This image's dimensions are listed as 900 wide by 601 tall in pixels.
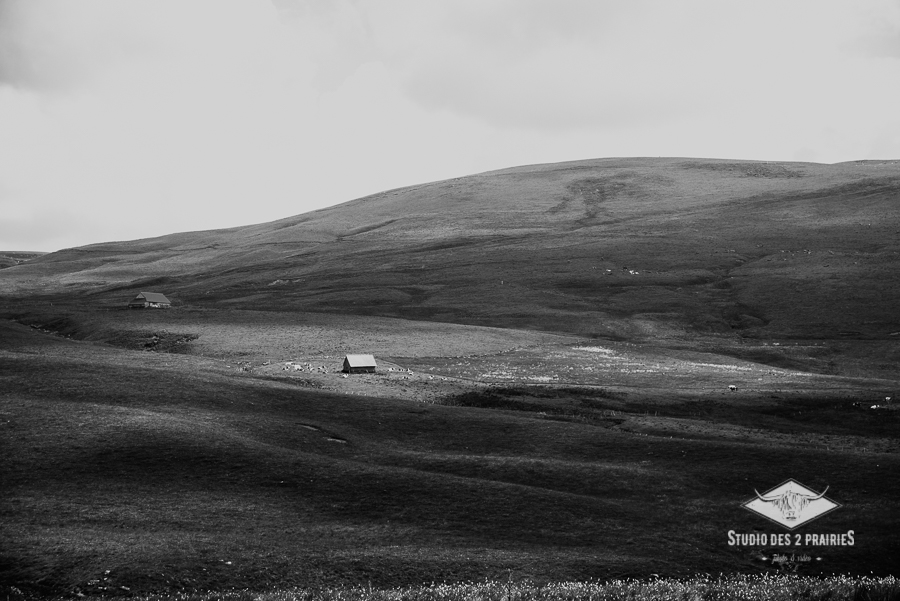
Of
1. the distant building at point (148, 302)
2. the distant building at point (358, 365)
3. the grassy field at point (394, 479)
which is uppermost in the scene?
the distant building at point (148, 302)

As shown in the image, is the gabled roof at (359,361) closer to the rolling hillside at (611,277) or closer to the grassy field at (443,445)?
the grassy field at (443,445)

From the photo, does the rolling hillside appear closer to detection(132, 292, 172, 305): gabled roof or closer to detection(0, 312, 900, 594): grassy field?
detection(132, 292, 172, 305): gabled roof

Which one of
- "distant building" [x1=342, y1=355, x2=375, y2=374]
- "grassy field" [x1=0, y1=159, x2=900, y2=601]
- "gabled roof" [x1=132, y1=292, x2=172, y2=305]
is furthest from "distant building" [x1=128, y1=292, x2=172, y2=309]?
"distant building" [x1=342, y1=355, x2=375, y2=374]

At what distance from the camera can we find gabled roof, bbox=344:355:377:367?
76.2 m

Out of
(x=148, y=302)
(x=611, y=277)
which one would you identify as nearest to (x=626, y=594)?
(x=148, y=302)

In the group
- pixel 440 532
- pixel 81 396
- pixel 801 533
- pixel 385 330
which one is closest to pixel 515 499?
pixel 440 532

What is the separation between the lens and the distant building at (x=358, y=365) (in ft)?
249

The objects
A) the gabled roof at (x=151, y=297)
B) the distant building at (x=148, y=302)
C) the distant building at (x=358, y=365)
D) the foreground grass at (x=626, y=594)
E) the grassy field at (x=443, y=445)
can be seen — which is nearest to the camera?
the foreground grass at (x=626, y=594)

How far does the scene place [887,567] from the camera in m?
32.7

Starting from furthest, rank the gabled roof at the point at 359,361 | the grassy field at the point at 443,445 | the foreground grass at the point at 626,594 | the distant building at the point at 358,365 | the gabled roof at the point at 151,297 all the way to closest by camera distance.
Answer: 1. the gabled roof at the point at 151,297
2. the gabled roof at the point at 359,361
3. the distant building at the point at 358,365
4. the grassy field at the point at 443,445
5. the foreground grass at the point at 626,594

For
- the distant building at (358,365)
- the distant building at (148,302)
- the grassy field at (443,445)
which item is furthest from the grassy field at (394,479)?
the distant building at (148,302)

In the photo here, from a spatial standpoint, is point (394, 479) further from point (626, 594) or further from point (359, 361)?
point (359, 361)

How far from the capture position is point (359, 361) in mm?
76875

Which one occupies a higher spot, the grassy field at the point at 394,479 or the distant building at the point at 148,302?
the distant building at the point at 148,302
